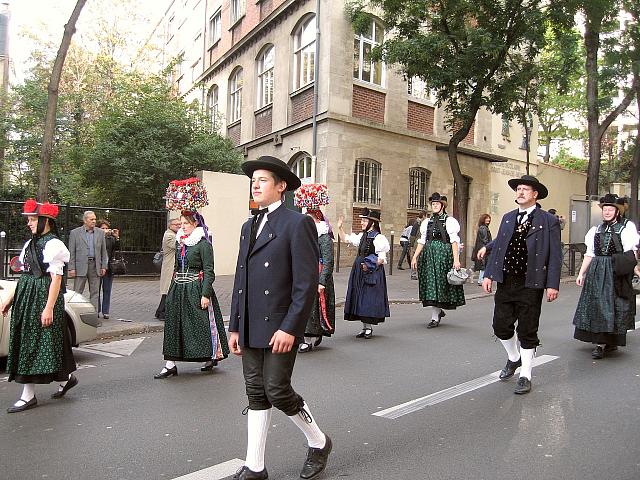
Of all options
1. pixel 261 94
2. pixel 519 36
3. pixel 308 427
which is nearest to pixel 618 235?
pixel 308 427

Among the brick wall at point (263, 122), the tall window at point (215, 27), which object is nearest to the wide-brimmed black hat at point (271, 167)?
the brick wall at point (263, 122)

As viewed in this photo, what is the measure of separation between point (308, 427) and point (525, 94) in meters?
17.5

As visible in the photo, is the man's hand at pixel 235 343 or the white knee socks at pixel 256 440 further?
the man's hand at pixel 235 343

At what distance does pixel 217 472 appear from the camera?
156 inches

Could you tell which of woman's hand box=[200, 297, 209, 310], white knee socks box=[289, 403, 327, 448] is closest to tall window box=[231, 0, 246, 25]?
woman's hand box=[200, 297, 209, 310]

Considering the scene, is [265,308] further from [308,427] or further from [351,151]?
[351,151]

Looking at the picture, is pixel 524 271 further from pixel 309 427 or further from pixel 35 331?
pixel 35 331

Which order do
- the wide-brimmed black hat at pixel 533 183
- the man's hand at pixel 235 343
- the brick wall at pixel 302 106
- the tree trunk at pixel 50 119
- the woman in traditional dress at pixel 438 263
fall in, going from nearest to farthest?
the man's hand at pixel 235 343
the wide-brimmed black hat at pixel 533 183
the tree trunk at pixel 50 119
the woman in traditional dress at pixel 438 263
the brick wall at pixel 302 106

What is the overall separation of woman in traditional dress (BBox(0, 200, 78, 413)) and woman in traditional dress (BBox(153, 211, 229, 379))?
1271 mm

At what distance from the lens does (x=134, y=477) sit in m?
3.91

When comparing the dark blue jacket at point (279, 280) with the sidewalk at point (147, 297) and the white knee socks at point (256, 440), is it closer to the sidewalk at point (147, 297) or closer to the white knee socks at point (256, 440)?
the white knee socks at point (256, 440)

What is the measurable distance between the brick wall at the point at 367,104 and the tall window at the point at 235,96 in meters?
8.21

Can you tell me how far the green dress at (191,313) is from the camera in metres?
6.63

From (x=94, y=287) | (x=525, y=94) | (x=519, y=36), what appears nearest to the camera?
(x=94, y=287)
